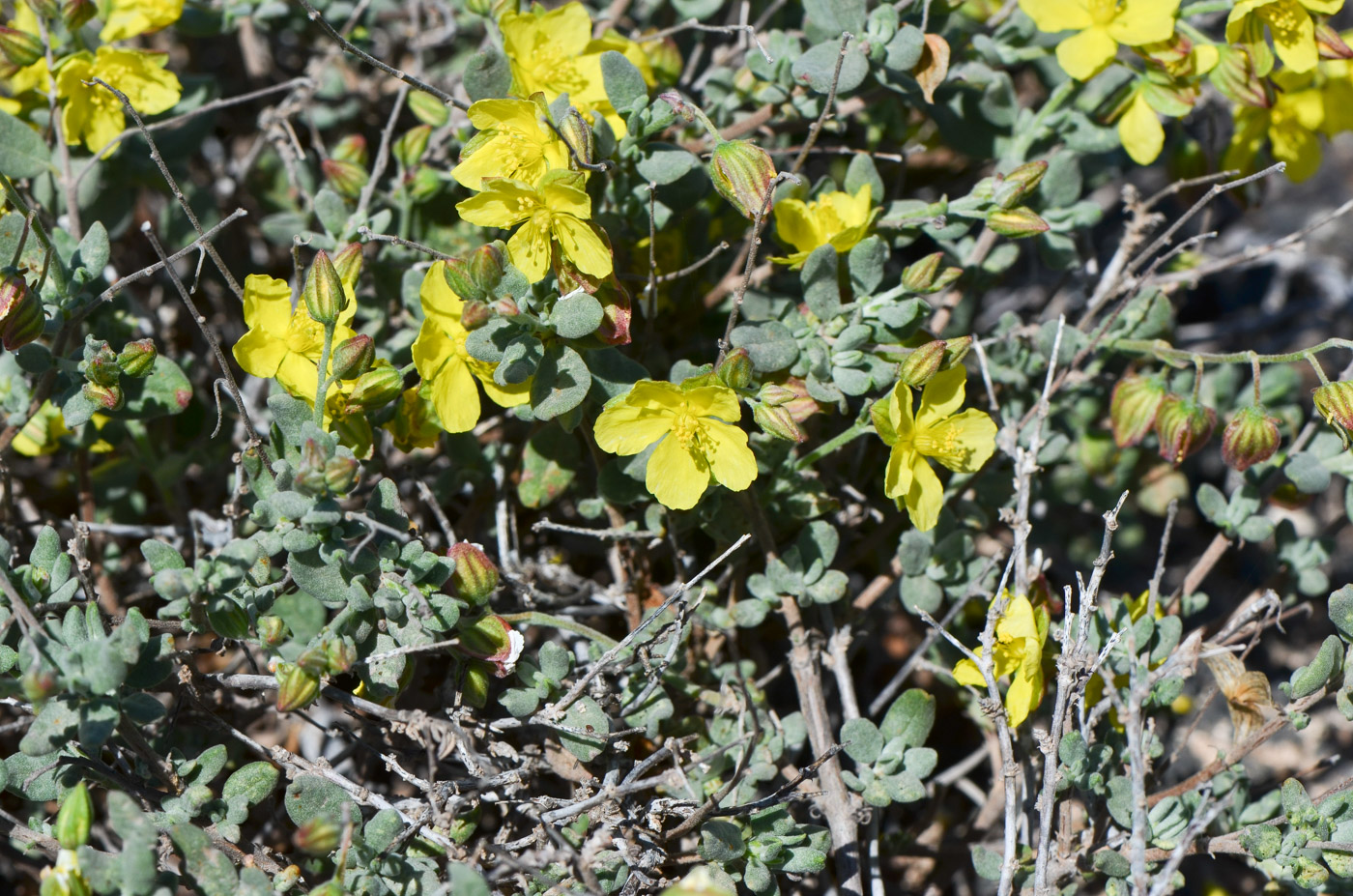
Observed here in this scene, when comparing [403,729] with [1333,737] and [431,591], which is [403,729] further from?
[1333,737]

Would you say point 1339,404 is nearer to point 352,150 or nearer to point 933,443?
point 933,443

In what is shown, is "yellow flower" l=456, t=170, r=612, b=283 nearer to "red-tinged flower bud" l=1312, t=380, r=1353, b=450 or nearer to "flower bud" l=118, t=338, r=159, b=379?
"flower bud" l=118, t=338, r=159, b=379

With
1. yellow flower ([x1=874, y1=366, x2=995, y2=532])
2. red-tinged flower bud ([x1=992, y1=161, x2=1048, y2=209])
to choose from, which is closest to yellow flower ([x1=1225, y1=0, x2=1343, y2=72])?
red-tinged flower bud ([x1=992, y1=161, x2=1048, y2=209])

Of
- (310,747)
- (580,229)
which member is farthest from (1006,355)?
(310,747)

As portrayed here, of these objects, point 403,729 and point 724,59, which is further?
Result: point 724,59

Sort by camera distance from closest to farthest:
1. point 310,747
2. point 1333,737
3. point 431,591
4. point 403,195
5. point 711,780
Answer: point 431,591 → point 711,780 → point 403,195 → point 310,747 → point 1333,737

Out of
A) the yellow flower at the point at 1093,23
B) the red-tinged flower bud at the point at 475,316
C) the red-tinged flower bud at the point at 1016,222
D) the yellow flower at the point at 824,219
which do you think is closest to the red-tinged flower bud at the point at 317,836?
the red-tinged flower bud at the point at 475,316
